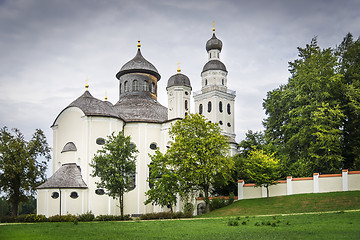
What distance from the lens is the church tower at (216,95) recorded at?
69062 mm

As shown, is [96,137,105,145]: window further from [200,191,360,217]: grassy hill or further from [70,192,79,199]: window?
[200,191,360,217]: grassy hill

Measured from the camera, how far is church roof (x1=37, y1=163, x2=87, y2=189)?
1734 inches

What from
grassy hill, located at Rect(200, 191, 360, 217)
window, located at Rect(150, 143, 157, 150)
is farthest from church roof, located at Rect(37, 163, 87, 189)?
grassy hill, located at Rect(200, 191, 360, 217)

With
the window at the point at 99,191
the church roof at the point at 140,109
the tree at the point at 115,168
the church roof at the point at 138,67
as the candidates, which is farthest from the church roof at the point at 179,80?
the window at the point at 99,191

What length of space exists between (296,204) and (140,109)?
24098mm

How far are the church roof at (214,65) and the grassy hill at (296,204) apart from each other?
109 ft

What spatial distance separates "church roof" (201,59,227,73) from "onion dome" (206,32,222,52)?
2505 millimetres

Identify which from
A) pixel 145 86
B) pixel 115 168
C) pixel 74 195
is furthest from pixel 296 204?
pixel 145 86

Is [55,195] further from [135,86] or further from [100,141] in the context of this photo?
[135,86]

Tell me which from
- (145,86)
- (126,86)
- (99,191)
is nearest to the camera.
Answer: (99,191)

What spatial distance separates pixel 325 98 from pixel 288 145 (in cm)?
590

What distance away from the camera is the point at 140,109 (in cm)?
5312

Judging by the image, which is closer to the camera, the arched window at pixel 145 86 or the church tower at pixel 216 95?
the arched window at pixel 145 86

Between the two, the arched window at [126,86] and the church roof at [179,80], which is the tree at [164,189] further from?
the arched window at [126,86]
